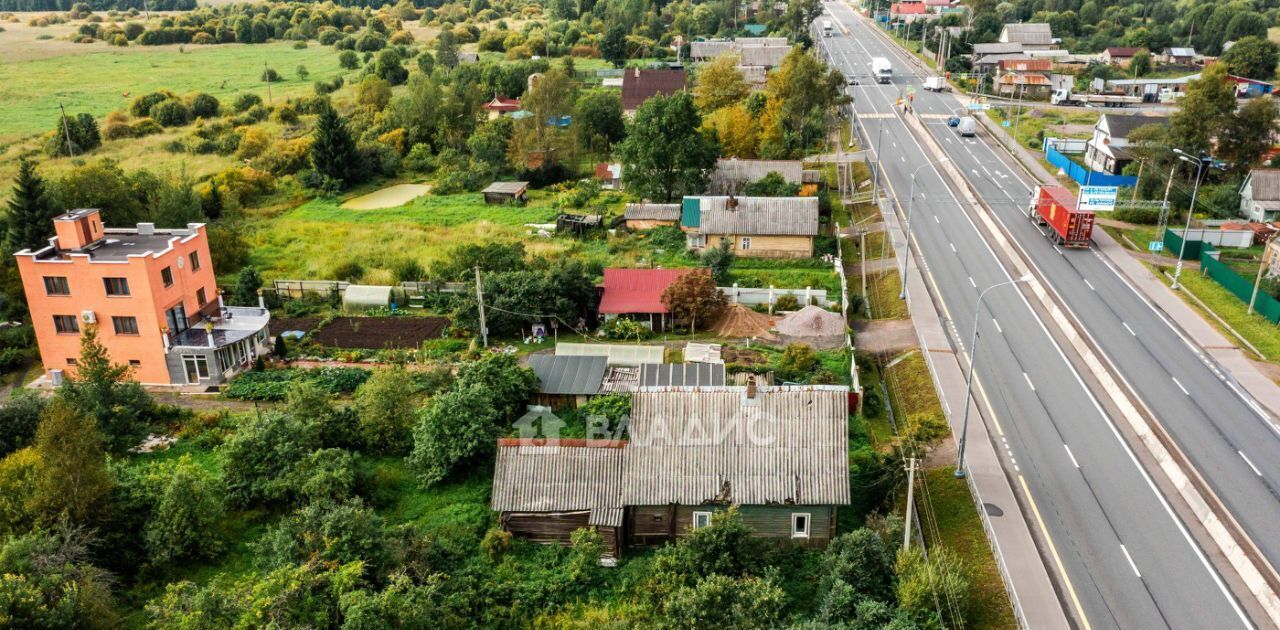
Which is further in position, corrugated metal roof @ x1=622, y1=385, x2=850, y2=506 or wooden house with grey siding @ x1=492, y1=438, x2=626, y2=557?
wooden house with grey siding @ x1=492, y1=438, x2=626, y2=557

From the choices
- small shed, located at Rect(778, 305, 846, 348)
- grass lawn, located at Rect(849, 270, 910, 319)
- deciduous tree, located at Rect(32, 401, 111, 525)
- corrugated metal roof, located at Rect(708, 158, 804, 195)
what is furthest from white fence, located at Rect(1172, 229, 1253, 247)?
deciduous tree, located at Rect(32, 401, 111, 525)

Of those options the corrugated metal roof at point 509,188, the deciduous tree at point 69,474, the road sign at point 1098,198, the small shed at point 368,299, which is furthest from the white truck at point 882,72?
the deciduous tree at point 69,474

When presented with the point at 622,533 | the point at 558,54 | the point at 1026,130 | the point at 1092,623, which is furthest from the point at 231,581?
the point at 558,54

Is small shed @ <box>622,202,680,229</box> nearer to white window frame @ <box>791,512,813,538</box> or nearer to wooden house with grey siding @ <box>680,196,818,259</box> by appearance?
wooden house with grey siding @ <box>680,196,818,259</box>


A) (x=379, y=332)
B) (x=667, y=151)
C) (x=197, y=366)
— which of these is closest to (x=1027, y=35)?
(x=667, y=151)

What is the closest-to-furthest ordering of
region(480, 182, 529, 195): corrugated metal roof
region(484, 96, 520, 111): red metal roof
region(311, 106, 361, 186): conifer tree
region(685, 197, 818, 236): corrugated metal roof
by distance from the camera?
region(685, 197, 818, 236): corrugated metal roof, region(480, 182, 529, 195): corrugated metal roof, region(311, 106, 361, 186): conifer tree, region(484, 96, 520, 111): red metal roof
